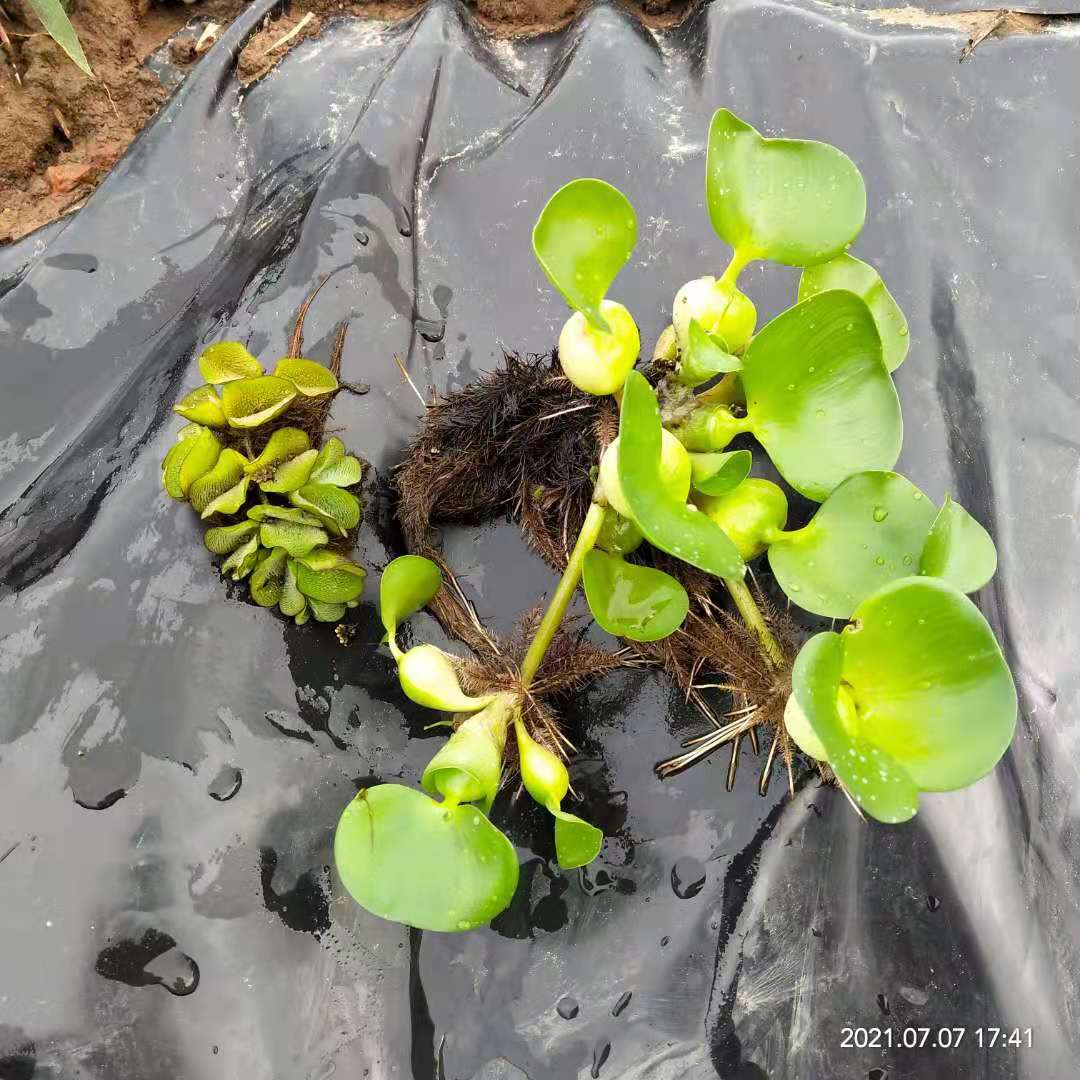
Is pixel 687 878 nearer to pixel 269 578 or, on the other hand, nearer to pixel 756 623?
pixel 756 623

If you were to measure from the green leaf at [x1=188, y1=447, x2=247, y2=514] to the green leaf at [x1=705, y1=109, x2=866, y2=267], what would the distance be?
2.13 ft

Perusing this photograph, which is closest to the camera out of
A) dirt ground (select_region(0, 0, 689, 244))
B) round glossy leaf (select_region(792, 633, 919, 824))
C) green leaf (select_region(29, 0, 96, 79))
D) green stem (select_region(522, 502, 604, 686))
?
round glossy leaf (select_region(792, 633, 919, 824))

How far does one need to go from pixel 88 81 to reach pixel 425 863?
1.74 meters

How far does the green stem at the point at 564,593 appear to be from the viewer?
0.97 metres

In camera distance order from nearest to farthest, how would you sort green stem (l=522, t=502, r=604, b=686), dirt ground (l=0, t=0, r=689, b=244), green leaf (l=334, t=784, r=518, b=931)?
green leaf (l=334, t=784, r=518, b=931) < green stem (l=522, t=502, r=604, b=686) < dirt ground (l=0, t=0, r=689, b=244)

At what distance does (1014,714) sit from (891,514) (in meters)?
0.26

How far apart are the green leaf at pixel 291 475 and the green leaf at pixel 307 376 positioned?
0.08m

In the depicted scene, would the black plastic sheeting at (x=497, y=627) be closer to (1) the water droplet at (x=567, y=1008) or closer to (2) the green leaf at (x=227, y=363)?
(1) the water droplet at (x=567, y=1008)

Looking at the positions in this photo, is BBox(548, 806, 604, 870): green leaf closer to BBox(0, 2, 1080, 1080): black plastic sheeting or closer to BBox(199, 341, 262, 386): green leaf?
BBox(0, 2, 1080, 1080): black plastic sheeting

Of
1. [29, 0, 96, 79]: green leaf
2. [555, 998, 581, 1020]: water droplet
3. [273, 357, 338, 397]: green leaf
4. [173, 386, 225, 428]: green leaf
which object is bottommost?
[555, 998, 581, 1020]: water droplet

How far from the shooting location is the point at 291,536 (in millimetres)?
1005

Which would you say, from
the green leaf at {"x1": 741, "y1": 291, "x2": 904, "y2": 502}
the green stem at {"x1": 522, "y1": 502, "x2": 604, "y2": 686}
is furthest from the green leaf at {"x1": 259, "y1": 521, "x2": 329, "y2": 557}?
the green leaf at {"x1": 741, "y1": 291, "x2": 904, "y2": 502}

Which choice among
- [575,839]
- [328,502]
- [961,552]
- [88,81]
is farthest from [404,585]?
[88,81]

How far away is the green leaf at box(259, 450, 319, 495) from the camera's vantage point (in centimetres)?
100
